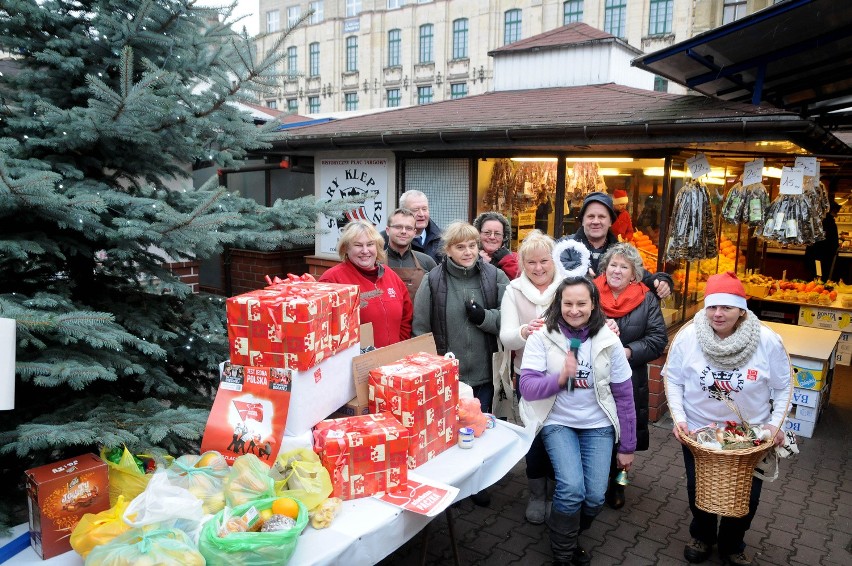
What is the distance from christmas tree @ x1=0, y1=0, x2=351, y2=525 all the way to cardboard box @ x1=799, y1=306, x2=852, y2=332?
296 inches

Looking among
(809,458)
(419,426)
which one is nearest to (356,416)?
Result: (419,426)

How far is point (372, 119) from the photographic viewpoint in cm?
939

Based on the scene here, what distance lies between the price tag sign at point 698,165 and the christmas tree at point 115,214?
4.22 metres

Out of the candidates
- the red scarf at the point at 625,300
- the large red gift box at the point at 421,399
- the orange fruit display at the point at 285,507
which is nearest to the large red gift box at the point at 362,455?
the large red gift box at the point at 421,399

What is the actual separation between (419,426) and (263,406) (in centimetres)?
75

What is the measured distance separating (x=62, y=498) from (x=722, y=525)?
11.8 ft

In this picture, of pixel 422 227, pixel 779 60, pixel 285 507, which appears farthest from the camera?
pixel 422 227

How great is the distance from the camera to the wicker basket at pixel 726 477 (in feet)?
10.7

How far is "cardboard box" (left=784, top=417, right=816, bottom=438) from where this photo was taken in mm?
5954

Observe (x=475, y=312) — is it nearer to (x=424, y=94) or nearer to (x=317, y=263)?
(x=317, y=263)

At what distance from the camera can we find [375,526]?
2426mm

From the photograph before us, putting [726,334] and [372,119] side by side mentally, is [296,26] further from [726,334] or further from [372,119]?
[372,119]

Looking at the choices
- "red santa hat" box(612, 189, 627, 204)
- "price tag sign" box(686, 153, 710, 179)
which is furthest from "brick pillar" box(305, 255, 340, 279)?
"price tag sign" box(686, 153, 710, 179)

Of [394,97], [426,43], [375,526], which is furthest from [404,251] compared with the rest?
[426,43]
